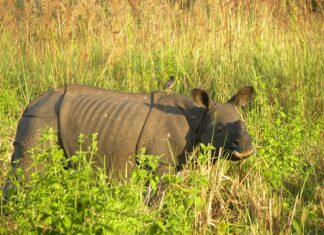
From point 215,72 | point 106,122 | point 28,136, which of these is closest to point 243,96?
Answer: point 106,122

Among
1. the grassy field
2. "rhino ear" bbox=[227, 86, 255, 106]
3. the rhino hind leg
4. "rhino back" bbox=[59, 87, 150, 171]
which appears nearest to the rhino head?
"rhino ear" bbox=[227, 86, 255, 106]

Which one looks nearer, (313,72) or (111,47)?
(313,72)

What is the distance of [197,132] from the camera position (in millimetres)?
5844

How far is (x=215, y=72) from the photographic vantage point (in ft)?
26.7

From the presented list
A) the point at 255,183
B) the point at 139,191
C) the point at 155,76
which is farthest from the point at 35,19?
the point at 139,191

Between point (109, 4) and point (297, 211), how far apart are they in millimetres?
4933

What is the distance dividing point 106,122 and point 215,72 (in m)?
2.50

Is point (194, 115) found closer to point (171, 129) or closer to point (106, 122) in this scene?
point (171, 129)

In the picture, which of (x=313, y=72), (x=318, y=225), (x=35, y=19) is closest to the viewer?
(x=318, y=225)

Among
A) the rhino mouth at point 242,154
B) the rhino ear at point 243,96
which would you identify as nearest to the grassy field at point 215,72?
the rhino mouth at point 242,154

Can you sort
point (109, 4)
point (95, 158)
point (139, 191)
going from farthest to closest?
point (109, 4), point (95, 158), point (139, 191)

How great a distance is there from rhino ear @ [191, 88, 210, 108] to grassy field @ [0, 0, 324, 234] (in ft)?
1.30

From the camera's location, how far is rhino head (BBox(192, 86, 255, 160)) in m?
5.54

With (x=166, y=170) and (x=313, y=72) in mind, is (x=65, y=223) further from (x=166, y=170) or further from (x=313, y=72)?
(x=313, y=72)
